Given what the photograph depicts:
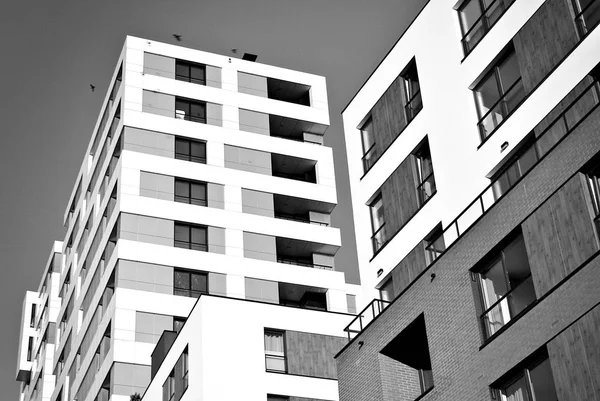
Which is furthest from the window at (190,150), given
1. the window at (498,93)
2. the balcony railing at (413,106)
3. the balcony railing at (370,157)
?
the window at (498,93)

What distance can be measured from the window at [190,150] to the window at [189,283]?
377 inches

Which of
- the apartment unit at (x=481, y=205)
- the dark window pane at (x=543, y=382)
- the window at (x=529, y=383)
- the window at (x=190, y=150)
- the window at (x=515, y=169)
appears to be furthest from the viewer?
the window at (x=190, y=150)

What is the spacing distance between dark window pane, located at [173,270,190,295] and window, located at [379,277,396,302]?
2832cm

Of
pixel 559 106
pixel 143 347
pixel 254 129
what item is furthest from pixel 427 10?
pixel 254 129

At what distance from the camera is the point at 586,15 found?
1260 inches

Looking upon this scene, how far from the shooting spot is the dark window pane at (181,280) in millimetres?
67925

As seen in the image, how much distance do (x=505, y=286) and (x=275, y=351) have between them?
2225 cm

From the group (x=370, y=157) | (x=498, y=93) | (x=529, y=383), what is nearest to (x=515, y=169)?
(x=498, y=93)

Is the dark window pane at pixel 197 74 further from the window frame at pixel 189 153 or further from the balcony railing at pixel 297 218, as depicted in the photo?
the balcony railing at pixel 297 218

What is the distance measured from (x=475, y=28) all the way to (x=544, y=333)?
14.8m

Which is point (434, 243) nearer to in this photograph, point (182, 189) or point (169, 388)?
point (169, 388)

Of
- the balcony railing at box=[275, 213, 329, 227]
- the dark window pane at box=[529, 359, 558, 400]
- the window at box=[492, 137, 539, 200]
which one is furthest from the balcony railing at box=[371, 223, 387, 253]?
the balcony railing at box=[275, 213, 329, 227]

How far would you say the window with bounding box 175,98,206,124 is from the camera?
7675 cm

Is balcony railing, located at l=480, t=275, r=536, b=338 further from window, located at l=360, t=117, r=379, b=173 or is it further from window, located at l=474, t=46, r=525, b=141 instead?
window, located at l=360, t=117, r=379, b=173
